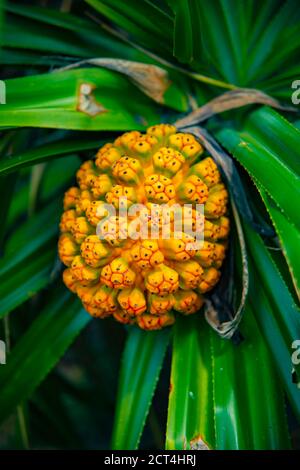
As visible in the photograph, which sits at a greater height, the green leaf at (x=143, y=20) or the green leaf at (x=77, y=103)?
the green leaf at (x=143, y=20)

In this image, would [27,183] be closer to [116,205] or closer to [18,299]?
[18,299]

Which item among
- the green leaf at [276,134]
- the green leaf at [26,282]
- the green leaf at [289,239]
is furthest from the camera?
the green leaf at [26,282]

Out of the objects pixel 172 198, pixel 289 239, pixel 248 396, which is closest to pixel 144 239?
pixel 172 198

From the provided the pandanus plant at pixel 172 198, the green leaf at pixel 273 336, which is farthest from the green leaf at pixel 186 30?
the green leaf at pixel 273 336

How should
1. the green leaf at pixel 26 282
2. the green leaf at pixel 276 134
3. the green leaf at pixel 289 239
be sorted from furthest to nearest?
the green leaf at pixel 26 282 → the green leaf at pixel 276 134 → the green leaf at pixel 289 239

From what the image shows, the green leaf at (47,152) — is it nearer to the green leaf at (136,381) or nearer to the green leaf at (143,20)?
the green leaf at (143,20)

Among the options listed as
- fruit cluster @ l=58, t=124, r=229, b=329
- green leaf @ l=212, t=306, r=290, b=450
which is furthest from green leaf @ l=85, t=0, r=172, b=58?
green leaf @ l=212, t=306, r=290, b=450

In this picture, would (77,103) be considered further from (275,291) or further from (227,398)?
(227,398)
